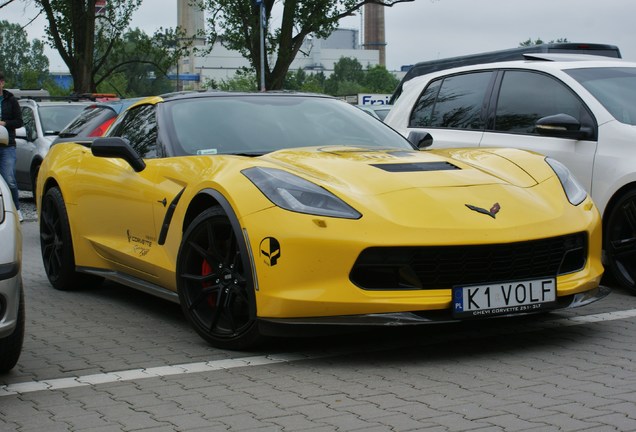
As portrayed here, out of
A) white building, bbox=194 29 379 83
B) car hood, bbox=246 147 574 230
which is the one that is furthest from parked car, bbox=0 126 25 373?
white building, bbox=194 29 379 83

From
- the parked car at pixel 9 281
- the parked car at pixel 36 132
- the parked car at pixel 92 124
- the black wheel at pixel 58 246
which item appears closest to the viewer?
the parked car at pixel 9 281

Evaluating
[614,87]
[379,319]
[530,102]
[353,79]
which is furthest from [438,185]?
[353,79]

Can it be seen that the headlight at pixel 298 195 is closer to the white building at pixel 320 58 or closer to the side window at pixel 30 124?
the side window at pixel 30 124

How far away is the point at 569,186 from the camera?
6.03 meters

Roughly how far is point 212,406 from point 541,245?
1.91 m

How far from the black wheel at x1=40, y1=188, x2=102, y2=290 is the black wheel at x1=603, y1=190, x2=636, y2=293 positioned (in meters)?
3.77

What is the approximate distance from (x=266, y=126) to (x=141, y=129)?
1.03 meters

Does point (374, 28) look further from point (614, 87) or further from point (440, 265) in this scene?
point (440, 265)

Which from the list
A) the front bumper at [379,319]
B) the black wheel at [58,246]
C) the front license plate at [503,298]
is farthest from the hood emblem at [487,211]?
the black wheel at [58,246]

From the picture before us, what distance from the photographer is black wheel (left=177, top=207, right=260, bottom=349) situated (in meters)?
5.51

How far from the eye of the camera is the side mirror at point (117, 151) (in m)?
6.67

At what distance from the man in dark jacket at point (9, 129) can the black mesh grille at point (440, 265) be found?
31.0 ft

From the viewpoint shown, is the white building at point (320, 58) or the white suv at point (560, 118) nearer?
the white suv at point (560, 118)

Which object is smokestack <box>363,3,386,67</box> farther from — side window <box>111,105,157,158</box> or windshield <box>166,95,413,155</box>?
windshield <box>166,95,413,155</box>
